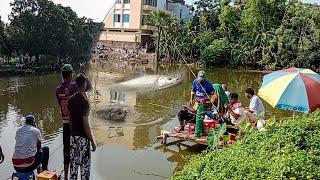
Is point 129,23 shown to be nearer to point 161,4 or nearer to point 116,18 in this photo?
point 116,18

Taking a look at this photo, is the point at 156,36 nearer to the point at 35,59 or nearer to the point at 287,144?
the point at 35,59

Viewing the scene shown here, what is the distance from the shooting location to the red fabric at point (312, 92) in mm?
7495

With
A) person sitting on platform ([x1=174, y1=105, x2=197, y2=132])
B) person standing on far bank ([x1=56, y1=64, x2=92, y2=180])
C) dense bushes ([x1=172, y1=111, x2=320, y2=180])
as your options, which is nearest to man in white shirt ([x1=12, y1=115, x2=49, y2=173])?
person standing on far bank ([x1=56, y1=64, x2=92, y2=180])

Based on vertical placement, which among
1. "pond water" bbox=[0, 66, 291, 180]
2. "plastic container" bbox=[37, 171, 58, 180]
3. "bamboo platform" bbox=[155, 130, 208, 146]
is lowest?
"pond water" bbox=[0, 66, 291, 180]

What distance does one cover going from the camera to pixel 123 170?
7.89 m

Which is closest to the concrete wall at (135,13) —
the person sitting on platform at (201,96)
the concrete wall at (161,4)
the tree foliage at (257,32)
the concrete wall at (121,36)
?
the concrete wall at (121,36)

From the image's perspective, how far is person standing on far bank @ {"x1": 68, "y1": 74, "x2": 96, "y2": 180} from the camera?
18.0 ft

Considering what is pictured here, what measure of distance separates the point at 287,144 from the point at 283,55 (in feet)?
103

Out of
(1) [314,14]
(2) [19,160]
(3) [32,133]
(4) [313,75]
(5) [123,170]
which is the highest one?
(1) [314,14]

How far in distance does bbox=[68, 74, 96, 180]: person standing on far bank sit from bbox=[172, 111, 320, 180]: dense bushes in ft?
4.47

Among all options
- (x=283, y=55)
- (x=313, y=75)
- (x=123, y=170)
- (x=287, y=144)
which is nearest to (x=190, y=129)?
(x=123, y=170)

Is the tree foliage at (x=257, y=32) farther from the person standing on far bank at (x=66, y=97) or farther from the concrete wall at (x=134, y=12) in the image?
the person standing on far bank at (x=66, y=97)

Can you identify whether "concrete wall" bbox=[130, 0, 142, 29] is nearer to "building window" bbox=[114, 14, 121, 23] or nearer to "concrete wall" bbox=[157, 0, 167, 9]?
"building window" bbox=[114, 14, 121, 23]

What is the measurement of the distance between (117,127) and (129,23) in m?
36.8
